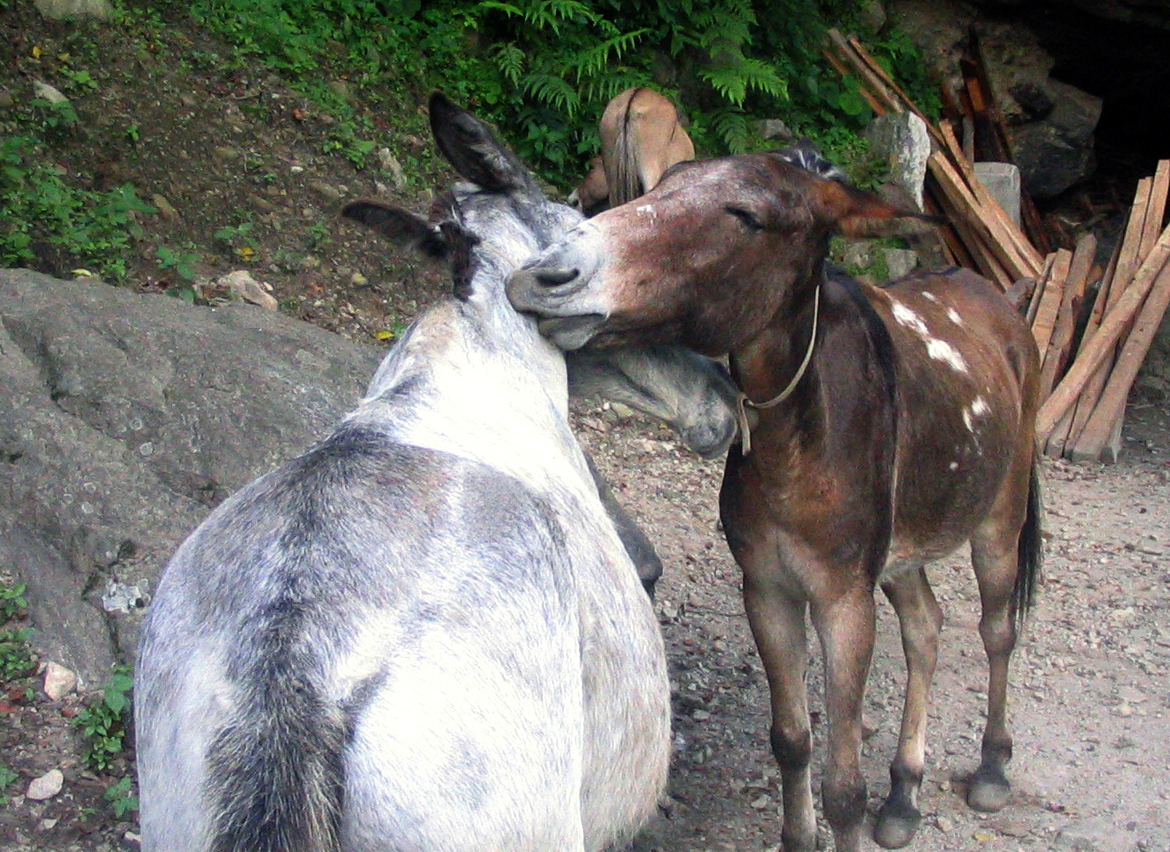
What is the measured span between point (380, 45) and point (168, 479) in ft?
16.2

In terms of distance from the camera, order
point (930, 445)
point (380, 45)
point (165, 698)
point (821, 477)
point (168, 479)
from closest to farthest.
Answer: point (165, 698) < point (821, 477) < point (930, 445) < point (168, 479) < point (380, 45)

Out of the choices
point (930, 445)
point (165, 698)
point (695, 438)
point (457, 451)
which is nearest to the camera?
point (165, 698)

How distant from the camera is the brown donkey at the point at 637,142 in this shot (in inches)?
152

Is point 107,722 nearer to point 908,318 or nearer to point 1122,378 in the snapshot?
point 908,318

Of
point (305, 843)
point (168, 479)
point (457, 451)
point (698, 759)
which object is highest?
point (457, 451)

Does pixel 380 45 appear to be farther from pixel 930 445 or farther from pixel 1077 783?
pixel 1077 783

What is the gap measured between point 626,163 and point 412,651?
8.62 ft

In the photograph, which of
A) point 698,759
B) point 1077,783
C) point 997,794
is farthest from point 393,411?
point 1077,783

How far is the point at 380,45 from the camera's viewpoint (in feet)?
26.7

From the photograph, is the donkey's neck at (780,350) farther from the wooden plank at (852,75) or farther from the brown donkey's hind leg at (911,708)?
the wooden plank at (852,75)

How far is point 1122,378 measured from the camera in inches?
331

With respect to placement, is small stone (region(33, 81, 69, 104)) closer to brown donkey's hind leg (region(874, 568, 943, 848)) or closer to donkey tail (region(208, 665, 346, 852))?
brown donkey's hind leg (region(874, 568, 943, 848))

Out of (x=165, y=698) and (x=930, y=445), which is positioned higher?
(x=165, y=698)

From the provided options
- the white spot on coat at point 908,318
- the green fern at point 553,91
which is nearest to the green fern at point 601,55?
the green fern at point 553,91
